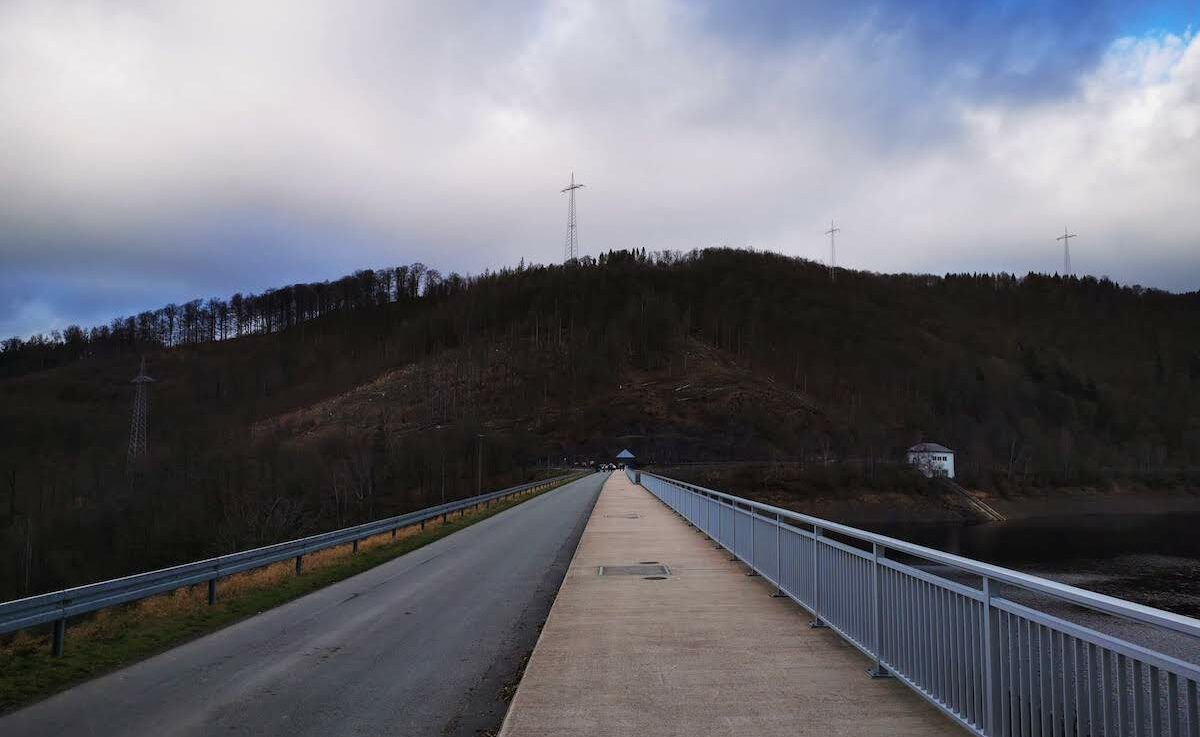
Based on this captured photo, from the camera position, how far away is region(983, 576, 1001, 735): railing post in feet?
14.3

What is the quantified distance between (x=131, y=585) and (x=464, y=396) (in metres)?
138

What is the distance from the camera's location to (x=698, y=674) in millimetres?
6551

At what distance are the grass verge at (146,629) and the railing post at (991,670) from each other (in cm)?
724

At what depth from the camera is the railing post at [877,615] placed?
Result: 6168 mm

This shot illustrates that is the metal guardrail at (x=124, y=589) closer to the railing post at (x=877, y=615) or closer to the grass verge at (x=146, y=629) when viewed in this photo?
the grass verge at (x=146, y=629)

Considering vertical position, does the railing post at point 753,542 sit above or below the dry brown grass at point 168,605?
above

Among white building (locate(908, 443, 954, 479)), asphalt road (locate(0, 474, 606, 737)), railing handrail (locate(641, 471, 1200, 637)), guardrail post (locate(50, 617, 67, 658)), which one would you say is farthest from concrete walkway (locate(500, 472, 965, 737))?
white building (locate(908, 443, 954, 479))

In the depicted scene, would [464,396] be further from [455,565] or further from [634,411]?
[455,565]

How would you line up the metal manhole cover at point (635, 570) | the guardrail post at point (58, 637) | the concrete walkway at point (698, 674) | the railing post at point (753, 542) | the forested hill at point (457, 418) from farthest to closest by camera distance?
1. the forested hill at point (457, 418)
2. the metal manhole cover at point (635, 570)
3. the railing post at point (753, 542)
4. the guardrail post at point (58, 637)
5. the concrete walkway at point (698, 674)

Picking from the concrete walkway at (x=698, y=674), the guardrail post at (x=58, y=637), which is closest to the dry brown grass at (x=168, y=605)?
the guardrail post at (x=58, y=637)

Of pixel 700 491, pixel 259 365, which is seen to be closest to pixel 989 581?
pixel 700 491

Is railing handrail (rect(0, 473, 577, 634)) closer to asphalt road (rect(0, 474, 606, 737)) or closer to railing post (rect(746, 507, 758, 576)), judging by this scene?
asphalt road (rect(0, 474, 606, 737))

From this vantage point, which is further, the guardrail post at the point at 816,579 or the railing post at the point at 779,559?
the railing post at the point at 779,559

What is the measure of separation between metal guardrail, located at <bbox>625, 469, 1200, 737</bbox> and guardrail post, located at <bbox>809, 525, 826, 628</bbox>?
0.18m
